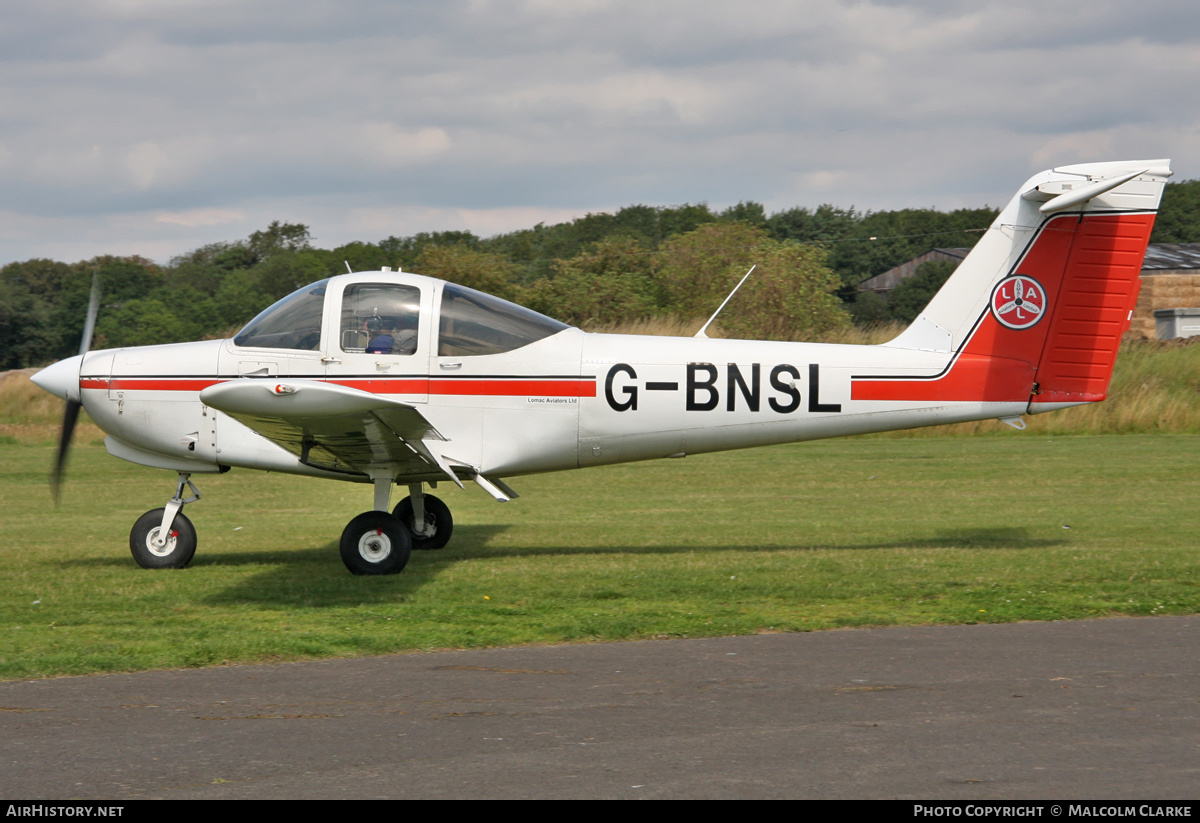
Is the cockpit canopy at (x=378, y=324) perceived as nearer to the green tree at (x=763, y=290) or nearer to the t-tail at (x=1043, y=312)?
the t-tail at (x=1043, y=312)

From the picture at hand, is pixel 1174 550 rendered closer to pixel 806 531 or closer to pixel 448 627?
pixel 806 531

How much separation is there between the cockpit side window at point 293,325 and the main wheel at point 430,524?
2148mm

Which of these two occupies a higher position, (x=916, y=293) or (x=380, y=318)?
(x=916, y=293)

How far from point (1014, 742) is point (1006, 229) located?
5981 millimetres

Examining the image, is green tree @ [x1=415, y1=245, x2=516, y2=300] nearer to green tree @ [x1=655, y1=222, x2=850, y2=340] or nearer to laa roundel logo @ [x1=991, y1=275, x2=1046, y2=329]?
green tree @ [x1=655, y1=222, x2=850, y2=340]

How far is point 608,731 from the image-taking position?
484 cm

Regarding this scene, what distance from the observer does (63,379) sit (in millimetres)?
9312

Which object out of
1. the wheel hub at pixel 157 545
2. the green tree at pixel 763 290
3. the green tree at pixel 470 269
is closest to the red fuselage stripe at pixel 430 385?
the wheel hub at pixel 157 545

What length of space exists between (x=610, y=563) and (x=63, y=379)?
4.69 meters

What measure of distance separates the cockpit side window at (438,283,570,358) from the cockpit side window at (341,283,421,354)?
0.25 m

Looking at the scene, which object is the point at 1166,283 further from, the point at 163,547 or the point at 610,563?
the point at 163,547

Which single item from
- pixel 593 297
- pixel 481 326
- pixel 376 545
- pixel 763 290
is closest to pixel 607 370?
pixel 481 326

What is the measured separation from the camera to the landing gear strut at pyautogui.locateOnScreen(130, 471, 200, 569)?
9430 millimetres
